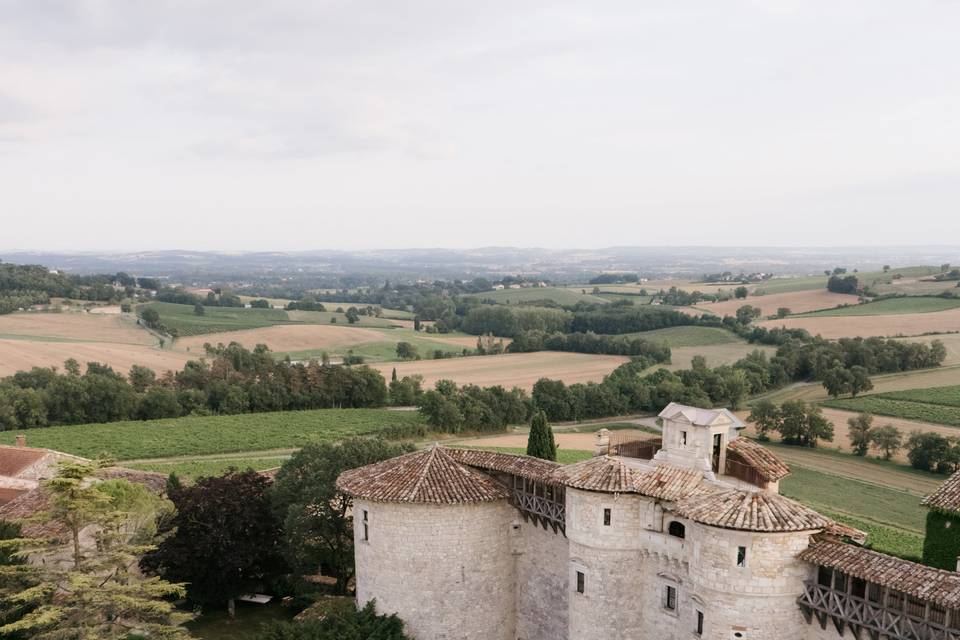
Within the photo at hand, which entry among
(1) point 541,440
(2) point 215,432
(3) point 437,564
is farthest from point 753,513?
(2) point 215,432

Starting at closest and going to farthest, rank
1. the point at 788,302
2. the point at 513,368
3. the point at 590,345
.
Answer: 1. the point at 513,368
2. the point at 590,345
3. the point at 788,302

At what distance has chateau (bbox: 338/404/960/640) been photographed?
58.0 feet

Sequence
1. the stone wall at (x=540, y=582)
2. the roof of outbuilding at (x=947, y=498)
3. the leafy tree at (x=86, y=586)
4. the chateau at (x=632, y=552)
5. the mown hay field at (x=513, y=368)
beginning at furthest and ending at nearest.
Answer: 1. the mown hay field at (x=513, y=368)
2. the stone wall at (x=540, y=582)
3. the leafy tree at (x=86, y=586)
4. the roof of outbuilding at (x=947, y=498)
5. the chateau at (x=632, y=552)

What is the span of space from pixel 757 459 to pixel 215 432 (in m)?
48.7

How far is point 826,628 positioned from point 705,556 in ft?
10.9

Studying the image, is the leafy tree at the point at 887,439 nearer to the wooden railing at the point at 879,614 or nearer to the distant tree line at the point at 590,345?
the distant tree line at the point at 590,345

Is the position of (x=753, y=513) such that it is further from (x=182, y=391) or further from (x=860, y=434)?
(x=182, y=391)

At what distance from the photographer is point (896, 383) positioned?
70.1m

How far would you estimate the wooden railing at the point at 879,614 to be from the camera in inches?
629

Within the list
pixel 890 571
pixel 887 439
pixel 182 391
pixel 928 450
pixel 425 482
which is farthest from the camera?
pixel 182 391

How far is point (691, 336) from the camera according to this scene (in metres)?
109

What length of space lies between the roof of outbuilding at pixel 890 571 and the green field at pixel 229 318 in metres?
109

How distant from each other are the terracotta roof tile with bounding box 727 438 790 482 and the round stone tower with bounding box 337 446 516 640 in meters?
7.83

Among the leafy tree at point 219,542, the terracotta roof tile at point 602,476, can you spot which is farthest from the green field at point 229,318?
the terracotta roof tile at point 602,476
